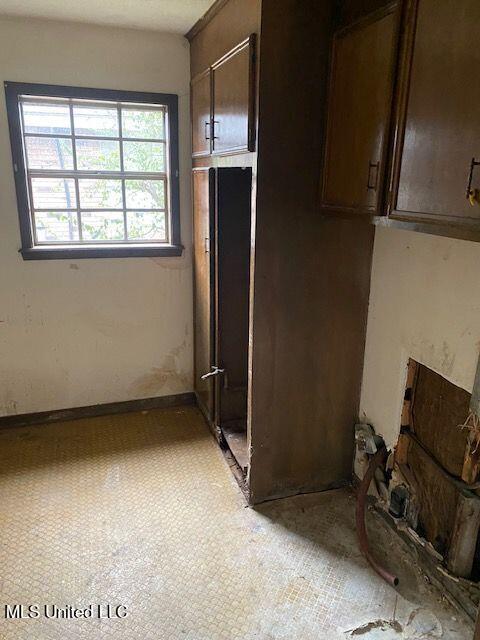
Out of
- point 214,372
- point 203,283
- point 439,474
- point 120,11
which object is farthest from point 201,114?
point 439,474

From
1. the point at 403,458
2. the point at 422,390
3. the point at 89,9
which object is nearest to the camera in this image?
the point at 422,390

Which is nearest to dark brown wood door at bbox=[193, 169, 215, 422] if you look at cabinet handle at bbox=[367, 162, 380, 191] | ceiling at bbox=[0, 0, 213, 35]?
ceiling at bbox=[0, 0, 213, 35]

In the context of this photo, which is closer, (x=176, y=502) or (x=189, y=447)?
(x=176, y=502)

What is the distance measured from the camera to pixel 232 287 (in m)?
2.57

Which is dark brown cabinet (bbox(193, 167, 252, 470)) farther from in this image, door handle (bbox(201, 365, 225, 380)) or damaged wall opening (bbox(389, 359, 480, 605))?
damaged wall opening (bbox(389, 359, 480, 605))

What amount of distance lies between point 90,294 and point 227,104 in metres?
1.44

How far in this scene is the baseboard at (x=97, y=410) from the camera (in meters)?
2.89

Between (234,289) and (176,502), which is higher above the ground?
(234,289)

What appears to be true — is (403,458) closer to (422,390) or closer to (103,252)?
(422,390)

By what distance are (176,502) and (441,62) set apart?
2100mm

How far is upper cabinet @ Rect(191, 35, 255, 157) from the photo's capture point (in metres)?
1.83

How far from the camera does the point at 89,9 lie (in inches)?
88.1

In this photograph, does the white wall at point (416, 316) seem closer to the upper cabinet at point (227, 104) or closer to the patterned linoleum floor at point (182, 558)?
the patterned linoleum floor at point (182, 558)

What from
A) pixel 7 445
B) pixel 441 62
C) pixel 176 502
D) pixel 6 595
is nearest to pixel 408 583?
pixel 176 502
